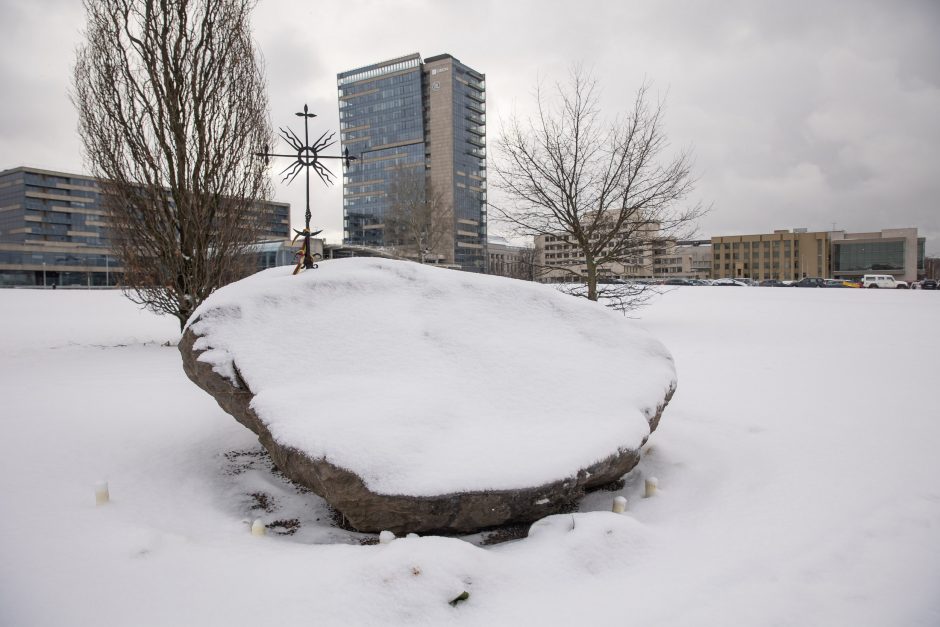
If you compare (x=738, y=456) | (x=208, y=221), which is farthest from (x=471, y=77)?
(x=738, y=456)

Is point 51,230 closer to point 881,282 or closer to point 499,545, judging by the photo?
point 499,545

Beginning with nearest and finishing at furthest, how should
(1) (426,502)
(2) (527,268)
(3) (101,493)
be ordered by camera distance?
(1) (426,502), (3) (101,493), (2) (527,268)

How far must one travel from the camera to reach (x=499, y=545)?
312 cm

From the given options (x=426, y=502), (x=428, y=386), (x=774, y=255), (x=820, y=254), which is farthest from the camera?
(x=774, y=255)

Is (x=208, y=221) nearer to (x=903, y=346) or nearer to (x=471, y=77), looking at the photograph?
(x=903, y=346)

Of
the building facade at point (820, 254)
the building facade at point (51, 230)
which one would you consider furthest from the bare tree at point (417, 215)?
the building facade at point (820, 254)

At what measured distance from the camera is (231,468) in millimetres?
4344

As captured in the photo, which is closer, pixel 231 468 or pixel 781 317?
pixel 231 468

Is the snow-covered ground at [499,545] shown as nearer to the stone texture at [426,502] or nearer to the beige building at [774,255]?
the stone texture at [426,502]

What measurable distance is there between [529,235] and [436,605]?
526 inches

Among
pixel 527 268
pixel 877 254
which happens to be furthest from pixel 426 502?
pixel 877 254

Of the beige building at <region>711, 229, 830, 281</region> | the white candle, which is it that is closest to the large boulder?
the white candle

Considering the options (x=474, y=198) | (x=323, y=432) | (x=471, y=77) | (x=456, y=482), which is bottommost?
(x=456, y=482)

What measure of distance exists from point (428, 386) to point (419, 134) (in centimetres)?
9676
